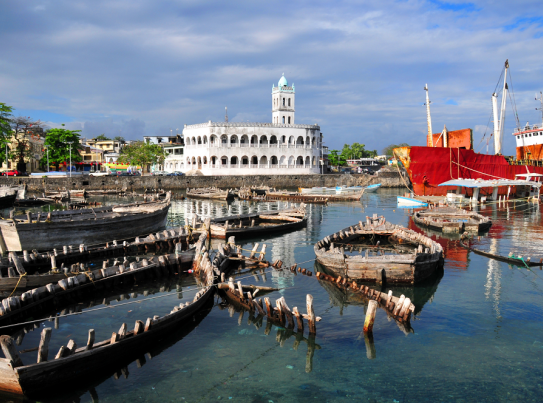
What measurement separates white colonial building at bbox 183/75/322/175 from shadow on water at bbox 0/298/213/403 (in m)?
71.0

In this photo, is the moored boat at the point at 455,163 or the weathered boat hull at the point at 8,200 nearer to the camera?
the weathered boat hull at the point at 8,200

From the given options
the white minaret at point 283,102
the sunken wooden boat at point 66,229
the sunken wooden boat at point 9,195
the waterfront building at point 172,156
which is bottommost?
the sunken wooden boat at point 66,229

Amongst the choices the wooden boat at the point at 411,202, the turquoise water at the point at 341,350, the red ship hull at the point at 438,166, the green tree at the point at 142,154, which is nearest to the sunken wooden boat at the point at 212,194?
the wooden boat at the point at 411,202

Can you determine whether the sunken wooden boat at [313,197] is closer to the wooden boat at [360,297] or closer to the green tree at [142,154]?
the wooden boat at [360,297]

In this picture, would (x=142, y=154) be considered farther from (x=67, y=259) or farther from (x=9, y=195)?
(x=67, y=259)

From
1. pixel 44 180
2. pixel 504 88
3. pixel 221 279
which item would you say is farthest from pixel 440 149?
pixel 44 180

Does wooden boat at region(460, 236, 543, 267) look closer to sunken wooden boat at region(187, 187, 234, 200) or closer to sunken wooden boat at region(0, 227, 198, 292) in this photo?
sunken wooden boat at region(0, 227, 198, 292)

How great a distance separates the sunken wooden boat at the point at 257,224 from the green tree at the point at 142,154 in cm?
6182

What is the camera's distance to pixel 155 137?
11281 centimetres

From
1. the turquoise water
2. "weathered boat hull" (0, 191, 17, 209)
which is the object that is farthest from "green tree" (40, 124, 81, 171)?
the turquoise water

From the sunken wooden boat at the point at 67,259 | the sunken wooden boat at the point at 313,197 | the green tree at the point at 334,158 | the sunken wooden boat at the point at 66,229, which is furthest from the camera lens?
the green tree at the point at 334,158

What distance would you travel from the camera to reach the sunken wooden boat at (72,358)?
9.31 m

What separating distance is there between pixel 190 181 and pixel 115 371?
66.5m

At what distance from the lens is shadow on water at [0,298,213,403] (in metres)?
9.90
